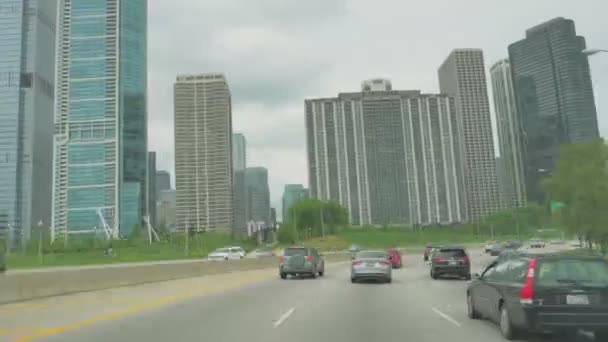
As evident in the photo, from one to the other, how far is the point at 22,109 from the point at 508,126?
433ft

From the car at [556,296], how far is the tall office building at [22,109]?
167738mm

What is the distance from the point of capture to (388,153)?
553 ft

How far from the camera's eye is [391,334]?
34.5ft

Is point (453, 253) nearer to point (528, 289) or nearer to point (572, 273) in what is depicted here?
point (572, 273)

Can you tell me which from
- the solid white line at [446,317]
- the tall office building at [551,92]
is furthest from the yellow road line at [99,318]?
the tall office building at [551,92]

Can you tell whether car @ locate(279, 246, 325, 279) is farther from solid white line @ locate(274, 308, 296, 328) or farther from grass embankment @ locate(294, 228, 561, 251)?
grass embankment @ locate(294, 228, 561, 251)

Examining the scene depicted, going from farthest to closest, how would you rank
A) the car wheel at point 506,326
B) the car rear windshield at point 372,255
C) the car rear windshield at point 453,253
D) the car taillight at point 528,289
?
the car rear windshield at point 453,253 → the car rear windshield at point 372,255 → the car wheel at point 506,326 → the car taillight at point 528,289

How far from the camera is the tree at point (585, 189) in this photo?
49.1 metres

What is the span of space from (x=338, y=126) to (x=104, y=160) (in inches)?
2730

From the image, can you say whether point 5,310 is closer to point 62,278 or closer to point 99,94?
point 62,278

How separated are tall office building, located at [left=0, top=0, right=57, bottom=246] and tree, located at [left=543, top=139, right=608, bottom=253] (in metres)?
144

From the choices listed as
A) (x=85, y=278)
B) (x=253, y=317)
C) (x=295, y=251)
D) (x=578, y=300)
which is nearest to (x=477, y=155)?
(x=295, y=251)

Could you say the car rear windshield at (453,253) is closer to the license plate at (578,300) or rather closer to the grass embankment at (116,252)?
the license plate at (578,300)

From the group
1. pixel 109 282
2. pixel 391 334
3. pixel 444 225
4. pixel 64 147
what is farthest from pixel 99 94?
pixel 391 334
